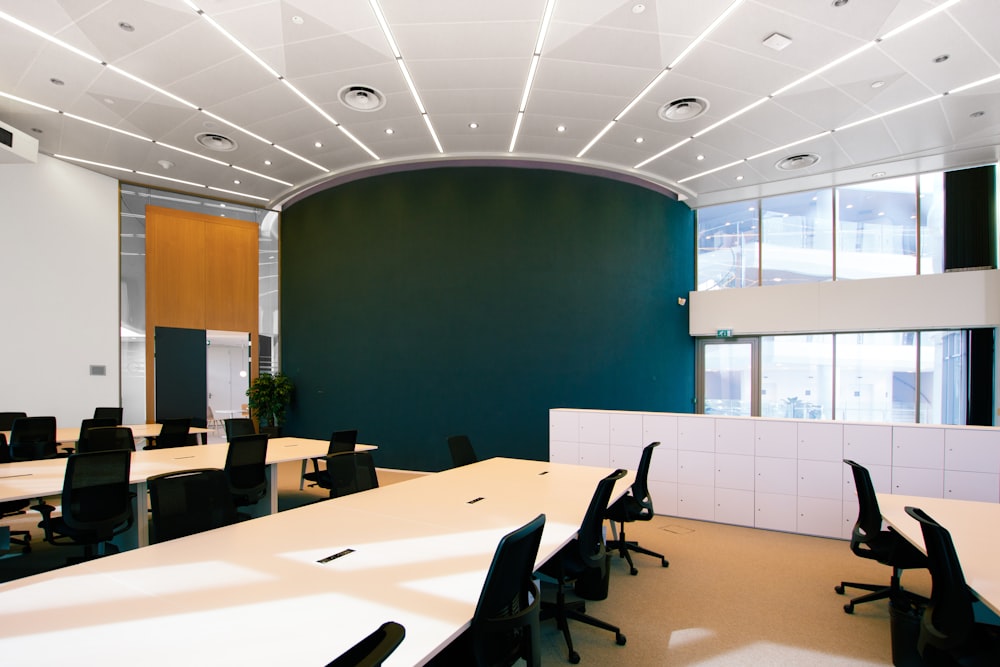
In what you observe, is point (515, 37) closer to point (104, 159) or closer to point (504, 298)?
point (504, 298)

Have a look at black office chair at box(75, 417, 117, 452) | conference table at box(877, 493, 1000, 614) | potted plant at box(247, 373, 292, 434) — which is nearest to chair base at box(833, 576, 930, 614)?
conference table at box(877, 493, 1000, 614)

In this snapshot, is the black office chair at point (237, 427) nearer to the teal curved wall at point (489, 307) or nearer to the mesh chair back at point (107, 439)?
the mesh chair back at point (107, 439)

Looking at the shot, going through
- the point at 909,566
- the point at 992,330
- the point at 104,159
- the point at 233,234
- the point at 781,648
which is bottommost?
the point at 781,648

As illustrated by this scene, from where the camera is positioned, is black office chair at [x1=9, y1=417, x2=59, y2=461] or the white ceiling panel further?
black office chair at [x1=9, y1=417, x2=59, y2=461]

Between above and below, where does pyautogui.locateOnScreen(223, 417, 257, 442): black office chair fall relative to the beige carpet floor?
above

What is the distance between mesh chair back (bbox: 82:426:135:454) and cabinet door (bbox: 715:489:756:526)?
6403 millimetres

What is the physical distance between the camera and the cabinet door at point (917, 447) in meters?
4.83

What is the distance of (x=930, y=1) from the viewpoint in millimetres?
4449

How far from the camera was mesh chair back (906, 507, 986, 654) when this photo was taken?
6.91 ft

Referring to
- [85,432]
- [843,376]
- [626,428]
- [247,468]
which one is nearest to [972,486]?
[626,428]

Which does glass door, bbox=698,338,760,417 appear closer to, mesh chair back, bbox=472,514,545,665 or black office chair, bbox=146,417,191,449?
black office chair, bbox=146,417,191,449

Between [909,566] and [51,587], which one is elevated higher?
[51,587]

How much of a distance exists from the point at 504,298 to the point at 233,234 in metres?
6.10

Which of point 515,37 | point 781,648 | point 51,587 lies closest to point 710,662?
point 781,648
